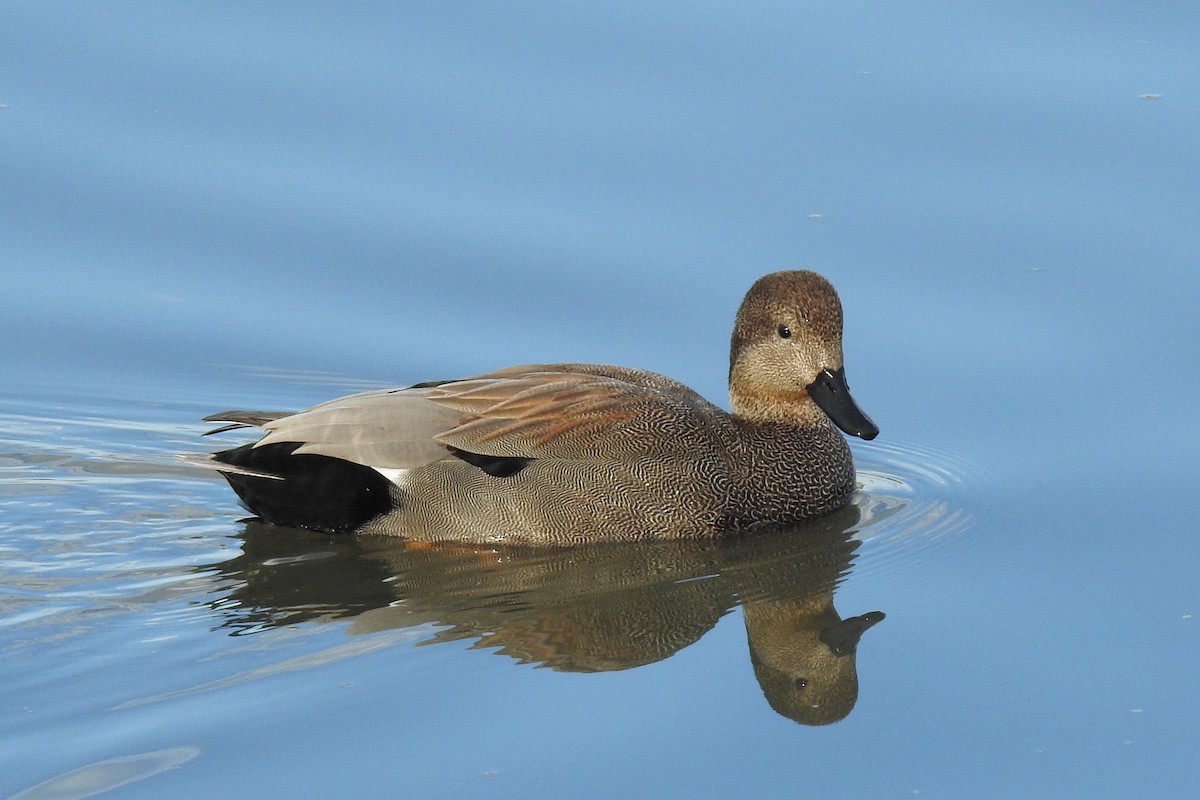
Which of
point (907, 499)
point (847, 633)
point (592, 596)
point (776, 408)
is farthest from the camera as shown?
point (776, 408)

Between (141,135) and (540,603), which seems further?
(141,135)

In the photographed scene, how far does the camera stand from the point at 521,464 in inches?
325

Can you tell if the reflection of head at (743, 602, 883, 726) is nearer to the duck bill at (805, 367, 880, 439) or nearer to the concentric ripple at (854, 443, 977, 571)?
the concentric ripple at (854, 443, 977, 571)

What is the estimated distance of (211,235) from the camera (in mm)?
10070

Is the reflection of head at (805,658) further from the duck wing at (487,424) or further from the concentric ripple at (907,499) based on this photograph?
the duck wing at (487,424)

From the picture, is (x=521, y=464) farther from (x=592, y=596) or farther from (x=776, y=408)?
(x=776, y=408)

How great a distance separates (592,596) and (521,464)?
2.75 ft

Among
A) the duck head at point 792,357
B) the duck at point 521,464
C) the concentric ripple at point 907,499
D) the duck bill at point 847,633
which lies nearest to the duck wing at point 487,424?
the duck at point 521,464

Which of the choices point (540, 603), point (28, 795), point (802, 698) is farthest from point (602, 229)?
point (28, 795)

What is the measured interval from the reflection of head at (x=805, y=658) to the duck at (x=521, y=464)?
86cm

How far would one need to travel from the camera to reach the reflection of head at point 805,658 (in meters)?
6.67

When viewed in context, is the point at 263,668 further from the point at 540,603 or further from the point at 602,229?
the point at 602,229

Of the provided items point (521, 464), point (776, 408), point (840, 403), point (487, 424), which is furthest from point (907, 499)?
point (487, 424)

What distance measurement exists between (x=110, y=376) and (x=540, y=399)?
223 cm
